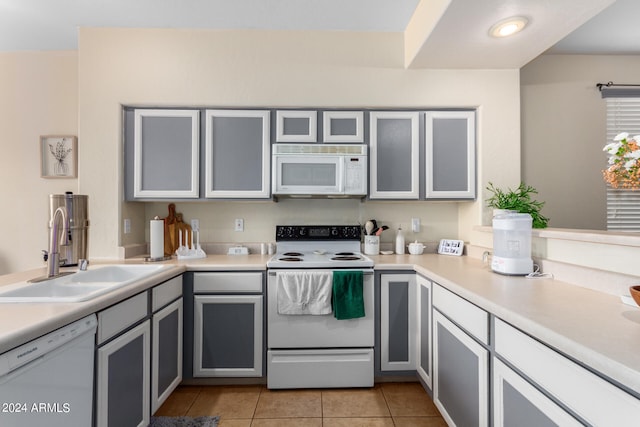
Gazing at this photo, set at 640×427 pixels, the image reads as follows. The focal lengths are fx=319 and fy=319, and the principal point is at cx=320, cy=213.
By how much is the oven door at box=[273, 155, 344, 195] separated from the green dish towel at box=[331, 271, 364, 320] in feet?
2.24

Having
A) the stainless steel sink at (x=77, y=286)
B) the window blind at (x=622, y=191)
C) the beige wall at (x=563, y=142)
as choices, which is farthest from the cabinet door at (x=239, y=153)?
the window blind at (x=622, y=191)

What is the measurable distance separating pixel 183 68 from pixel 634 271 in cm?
307

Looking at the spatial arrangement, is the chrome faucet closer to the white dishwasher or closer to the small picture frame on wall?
the white dishwasher

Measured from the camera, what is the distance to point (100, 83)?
2.53 m

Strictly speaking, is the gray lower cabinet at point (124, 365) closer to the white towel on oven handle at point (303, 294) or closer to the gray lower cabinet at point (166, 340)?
the gray lower cabinet at point (166, 340)

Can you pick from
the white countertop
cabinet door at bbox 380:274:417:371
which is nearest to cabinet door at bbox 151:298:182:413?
the white countertop

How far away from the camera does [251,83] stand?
102 inches

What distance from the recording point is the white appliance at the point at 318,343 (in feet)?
7.38

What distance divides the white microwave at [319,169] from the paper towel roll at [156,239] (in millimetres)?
918

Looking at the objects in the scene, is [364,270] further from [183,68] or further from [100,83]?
[100,83]

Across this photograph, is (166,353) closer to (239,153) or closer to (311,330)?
(311,330)

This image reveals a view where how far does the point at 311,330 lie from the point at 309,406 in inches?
18.4

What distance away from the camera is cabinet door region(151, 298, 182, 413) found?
6.16ft

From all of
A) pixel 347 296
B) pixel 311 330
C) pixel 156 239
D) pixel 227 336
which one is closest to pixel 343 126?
pixel 347 296
